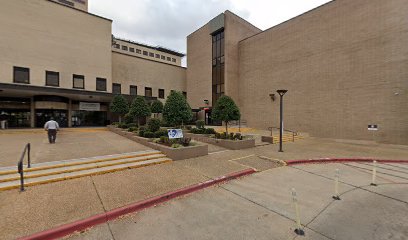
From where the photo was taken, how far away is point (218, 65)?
3169 cm

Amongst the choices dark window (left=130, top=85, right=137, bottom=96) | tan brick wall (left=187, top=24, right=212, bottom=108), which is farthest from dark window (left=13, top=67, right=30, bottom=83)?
tan brick wall (left=187, top=24, right=212, bottom=108)

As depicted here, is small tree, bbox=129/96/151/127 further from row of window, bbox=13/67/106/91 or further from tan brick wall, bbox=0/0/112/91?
row of window, bbox=13/67/106/91

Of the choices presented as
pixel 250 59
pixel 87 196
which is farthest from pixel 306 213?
pixel 250 59

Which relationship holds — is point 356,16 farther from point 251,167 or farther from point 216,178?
point 216,178

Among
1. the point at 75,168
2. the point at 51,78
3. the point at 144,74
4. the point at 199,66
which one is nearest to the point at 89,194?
the point at 75,168

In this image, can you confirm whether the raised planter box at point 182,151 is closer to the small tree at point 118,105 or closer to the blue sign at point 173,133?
the blue sign at point 173,133

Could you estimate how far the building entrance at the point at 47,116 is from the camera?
23.5m

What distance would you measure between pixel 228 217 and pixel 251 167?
4.60m

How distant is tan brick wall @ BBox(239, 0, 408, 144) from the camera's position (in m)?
16.1

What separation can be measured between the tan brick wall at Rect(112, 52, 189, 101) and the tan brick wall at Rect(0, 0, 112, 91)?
358 centimetres

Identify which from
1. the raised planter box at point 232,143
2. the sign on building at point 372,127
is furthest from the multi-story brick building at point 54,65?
the sign on building at point 372,127

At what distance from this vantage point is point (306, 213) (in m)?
4.89

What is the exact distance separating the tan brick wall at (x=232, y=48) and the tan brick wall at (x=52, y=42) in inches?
741

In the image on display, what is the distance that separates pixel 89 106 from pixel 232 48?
24650 millimetres
